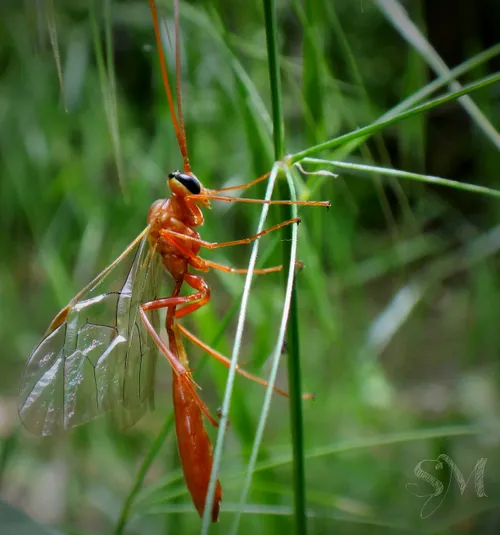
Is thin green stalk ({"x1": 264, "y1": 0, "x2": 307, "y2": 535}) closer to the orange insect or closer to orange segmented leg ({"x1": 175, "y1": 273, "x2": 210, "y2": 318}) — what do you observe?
the orange insect

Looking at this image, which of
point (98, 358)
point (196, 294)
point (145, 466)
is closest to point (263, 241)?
point (196, 294)

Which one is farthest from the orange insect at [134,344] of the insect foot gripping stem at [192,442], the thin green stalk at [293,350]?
the thin green stalk at [293,350]

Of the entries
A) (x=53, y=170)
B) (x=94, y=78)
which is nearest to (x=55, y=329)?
(x=94, y=78)

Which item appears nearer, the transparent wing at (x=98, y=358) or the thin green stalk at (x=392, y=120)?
the thin green stalk at (x=392, y=120)

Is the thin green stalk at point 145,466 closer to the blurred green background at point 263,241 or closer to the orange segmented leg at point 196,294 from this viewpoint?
the blurred green background at point 263,241

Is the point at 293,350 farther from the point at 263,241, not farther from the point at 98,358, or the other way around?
the point at 263,241

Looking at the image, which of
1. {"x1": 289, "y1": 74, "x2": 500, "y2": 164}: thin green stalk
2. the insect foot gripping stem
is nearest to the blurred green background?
the insect foot gripping stem

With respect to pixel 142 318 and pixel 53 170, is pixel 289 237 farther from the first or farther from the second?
pixel 53 170

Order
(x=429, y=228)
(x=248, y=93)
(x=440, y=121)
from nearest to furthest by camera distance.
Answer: (x=248, y=93) < (x=429, y=228) < (x=440, y=121)
